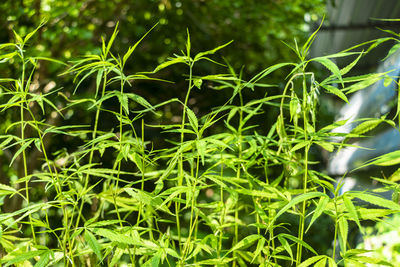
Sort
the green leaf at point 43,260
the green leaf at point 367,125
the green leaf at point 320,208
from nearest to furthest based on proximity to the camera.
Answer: the green leaf at point 320,208 < the green leaf at point 43,260 < the green leaf at point 367,125

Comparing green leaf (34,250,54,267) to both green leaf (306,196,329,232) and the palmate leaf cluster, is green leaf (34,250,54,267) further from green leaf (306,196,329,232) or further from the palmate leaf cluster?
green leaf (306,196,329,232)

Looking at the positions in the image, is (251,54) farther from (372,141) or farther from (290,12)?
(372,141)

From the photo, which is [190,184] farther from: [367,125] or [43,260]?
[367,125]

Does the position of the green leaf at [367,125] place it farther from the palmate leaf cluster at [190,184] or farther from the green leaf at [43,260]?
the green leaf at [43,260]

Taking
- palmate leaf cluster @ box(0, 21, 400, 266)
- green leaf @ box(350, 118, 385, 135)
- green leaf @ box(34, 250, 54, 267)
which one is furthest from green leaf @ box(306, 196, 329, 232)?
green leaf @ box(34, 250, 54, 267)

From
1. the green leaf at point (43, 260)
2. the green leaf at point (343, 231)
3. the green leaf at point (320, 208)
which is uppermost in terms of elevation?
the green leaf at point (320, 208)

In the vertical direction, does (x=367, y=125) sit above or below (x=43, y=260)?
above

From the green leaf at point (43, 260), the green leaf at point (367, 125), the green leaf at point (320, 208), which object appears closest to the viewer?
the green leaf at point (320, 208)

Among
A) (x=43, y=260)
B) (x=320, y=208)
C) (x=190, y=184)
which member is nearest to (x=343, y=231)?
(x=320, y=208)

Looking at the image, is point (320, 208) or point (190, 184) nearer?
point (320, 208)

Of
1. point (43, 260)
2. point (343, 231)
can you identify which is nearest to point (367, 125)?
point (343, 231)

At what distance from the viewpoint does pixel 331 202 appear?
2.55 ft

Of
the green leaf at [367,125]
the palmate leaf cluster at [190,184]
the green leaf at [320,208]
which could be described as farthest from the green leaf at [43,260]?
the green leaf at [367,125]

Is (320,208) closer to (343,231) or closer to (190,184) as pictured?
(343,231)
